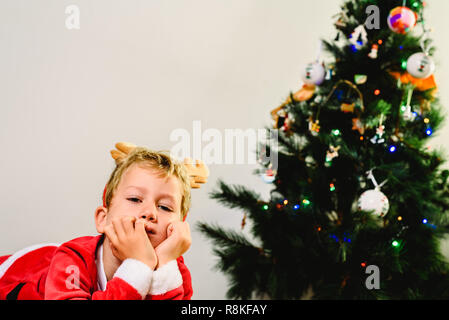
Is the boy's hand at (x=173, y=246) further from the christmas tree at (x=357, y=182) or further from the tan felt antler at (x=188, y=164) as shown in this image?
the christmas tree at (x=357, y=182)

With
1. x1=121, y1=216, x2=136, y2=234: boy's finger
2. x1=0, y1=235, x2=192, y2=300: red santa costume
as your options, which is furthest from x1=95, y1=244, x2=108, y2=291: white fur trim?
x1=121, y1=216, x2=136, y2=234: boy's finger

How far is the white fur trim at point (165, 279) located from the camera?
458mm

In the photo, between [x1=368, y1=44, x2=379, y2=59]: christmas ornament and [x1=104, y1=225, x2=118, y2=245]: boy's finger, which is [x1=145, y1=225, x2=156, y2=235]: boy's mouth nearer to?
→ [x1=104, y1=225, x2=118, y2=245]: boy's finger

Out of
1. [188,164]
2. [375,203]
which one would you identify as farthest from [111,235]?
[375,203]

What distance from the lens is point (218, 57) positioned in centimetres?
169

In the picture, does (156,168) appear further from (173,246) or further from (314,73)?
(314,73)

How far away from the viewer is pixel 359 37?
4.03 ft

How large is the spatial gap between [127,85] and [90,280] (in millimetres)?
1102

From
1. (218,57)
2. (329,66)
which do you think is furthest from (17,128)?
(329,66)

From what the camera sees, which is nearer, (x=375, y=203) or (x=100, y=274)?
(x=100, y=274)

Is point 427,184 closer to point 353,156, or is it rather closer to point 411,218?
point 411,218

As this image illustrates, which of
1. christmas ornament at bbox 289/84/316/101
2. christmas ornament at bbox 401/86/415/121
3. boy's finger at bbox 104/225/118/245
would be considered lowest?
boy's finger at bbox 104/225/118/245

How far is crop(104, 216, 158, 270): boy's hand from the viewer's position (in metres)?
0.45

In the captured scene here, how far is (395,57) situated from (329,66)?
0.69ft
